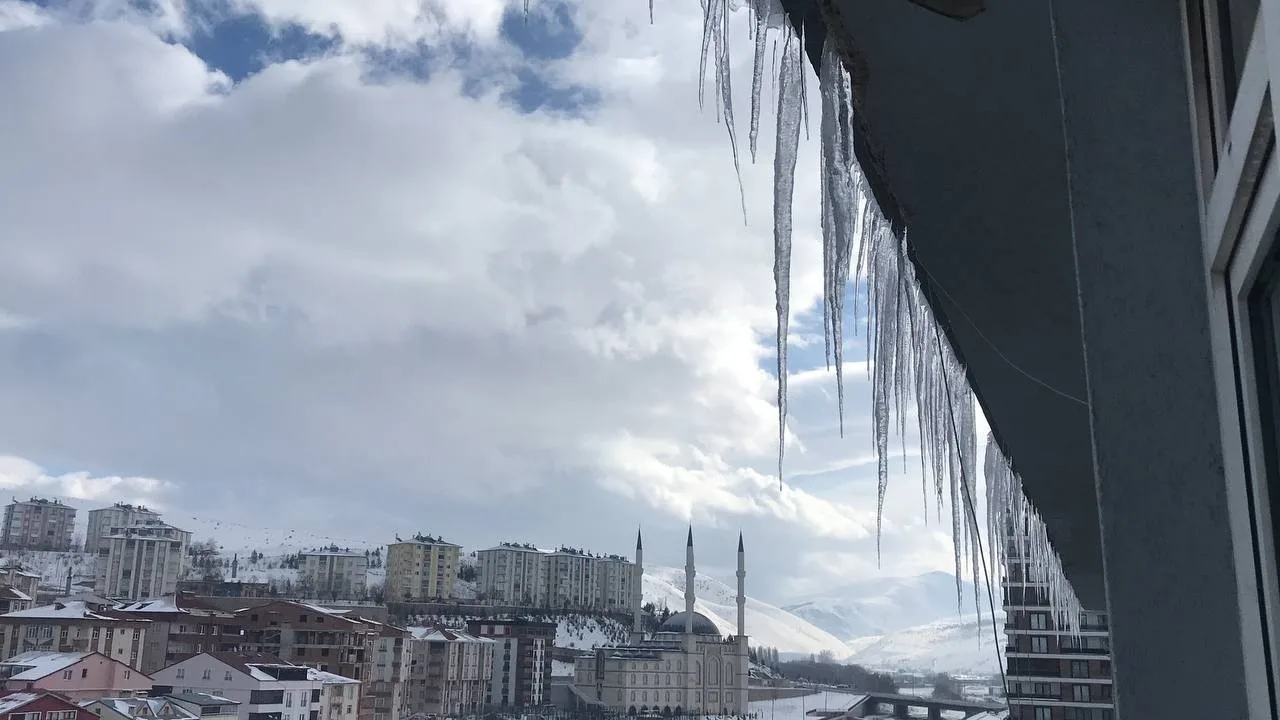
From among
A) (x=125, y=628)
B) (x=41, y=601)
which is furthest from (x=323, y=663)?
(x=41, y=601)

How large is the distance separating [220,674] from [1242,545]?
30.6m

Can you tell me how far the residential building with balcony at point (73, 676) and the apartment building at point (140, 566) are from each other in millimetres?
37590

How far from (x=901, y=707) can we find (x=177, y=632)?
33950mm

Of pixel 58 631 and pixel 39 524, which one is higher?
pixel 39 524

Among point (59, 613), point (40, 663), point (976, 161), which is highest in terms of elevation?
point (976, 161)

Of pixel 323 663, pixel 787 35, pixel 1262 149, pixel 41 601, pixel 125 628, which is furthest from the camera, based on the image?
pixel 41 601

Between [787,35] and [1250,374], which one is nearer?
[1250,374]

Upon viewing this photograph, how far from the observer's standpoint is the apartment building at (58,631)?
1227 inches

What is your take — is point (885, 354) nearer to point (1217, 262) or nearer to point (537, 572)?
point (1217, 262)

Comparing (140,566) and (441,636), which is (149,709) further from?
(140,566)

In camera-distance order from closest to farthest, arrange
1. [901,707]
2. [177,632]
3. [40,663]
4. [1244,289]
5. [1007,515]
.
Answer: [1244,289], [1007,515], [40,663], [177,632], [901,707]

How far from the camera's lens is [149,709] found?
899 inches

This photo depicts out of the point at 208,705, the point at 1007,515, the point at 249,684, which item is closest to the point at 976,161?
the point at 1007,515

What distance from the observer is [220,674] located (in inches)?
1091
